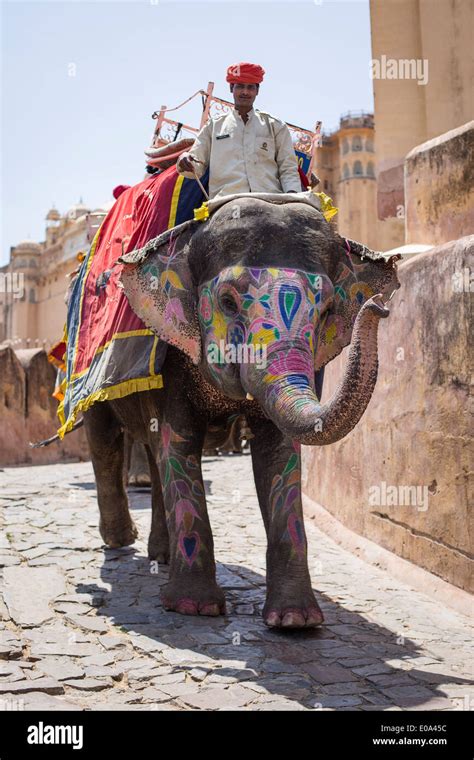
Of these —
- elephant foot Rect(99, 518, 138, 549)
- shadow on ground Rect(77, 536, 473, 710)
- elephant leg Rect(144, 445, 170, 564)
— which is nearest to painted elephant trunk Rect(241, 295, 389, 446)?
shadow on ground Rect(77, 536, 473, 710)

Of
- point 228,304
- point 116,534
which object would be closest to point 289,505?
point 228,304

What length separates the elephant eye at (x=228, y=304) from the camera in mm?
4461

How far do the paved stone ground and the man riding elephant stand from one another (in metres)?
2.37

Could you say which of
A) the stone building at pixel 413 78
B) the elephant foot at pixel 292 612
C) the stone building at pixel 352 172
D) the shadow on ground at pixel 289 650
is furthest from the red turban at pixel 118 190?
the stone building at pixel 352 172

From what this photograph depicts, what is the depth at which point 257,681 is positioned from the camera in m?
3.88

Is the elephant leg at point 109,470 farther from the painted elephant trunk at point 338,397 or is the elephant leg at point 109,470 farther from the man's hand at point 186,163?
the painted elephant trunk at point 338,397

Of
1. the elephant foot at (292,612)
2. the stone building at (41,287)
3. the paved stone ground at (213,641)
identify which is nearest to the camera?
the paved stone ground at (213,641)

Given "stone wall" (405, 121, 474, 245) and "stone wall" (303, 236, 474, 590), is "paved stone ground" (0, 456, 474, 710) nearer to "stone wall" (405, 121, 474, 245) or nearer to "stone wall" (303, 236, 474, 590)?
"stone wall" (303, 236, 474, 590)

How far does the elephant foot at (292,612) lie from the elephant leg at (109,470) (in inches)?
92.6

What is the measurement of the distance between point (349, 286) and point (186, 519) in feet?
5.03

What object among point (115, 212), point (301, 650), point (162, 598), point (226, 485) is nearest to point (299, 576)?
point (301, 650)

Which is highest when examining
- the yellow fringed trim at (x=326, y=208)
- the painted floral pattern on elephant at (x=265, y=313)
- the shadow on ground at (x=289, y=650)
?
the yellow fringed trim at (x=326, y=208)

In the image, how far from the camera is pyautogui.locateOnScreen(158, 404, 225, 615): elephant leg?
4.90 metres
